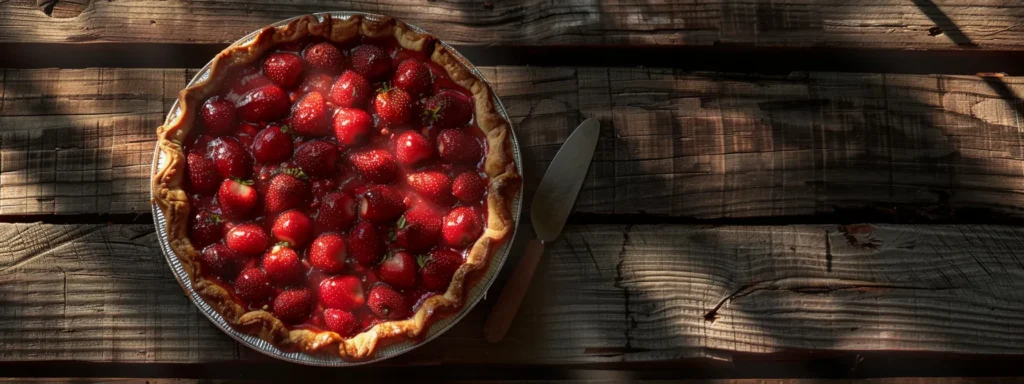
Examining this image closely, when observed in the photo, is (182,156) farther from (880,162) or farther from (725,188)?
(880,162)

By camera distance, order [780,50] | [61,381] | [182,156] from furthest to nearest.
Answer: [780,50] → [61,381] → [182,156]

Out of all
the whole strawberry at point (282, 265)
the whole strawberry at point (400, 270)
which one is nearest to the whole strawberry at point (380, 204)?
the whole strawberry at point (400, 270)

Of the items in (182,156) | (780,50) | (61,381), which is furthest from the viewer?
(780,50)

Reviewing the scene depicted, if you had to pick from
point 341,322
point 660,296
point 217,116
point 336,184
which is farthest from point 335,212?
point 660,296

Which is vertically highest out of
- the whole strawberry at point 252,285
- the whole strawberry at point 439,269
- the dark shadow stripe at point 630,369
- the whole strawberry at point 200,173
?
the whole strawberry at point 200,173

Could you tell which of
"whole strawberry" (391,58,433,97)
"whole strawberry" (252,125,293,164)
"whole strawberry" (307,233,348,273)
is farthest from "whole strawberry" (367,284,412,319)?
"whole strawberry" (391,58,433,97)

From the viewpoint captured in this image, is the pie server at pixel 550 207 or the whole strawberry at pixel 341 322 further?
the pie server at pixel 550 207

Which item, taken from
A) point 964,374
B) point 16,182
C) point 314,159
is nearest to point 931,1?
point 964,374

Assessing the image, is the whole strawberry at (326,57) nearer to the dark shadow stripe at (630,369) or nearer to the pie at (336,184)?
the pie at (336,184)
